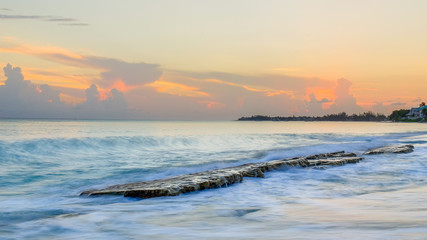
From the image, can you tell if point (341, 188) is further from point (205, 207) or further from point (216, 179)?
point (205, 207)

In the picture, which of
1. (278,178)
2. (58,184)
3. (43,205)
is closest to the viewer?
(43,205)

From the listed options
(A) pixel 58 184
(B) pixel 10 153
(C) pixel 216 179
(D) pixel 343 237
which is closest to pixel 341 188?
(C) pixel 216 179

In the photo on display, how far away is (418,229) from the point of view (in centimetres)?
460

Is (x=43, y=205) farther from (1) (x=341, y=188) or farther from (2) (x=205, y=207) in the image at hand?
(1) (x=341, y=188)

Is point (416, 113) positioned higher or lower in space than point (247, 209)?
higher

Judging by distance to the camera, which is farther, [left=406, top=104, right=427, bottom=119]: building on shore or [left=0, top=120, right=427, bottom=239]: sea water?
[left=406, top=104, right=427, bottom=119]: building on shore

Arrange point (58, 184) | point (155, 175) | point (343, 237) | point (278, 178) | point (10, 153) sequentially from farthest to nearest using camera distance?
point (10, 153) < point (155, 175) < point (58, 184) < point (278, 178) < point (343, 237)

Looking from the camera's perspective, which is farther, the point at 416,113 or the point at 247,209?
the point at 416,113

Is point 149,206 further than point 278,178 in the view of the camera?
No

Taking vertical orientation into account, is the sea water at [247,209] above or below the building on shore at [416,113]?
below

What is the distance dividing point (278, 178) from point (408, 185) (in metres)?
3.23

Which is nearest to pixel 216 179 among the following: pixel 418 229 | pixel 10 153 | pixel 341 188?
pixel 341 188

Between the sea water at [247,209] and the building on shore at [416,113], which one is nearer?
the sea water at [247,209]

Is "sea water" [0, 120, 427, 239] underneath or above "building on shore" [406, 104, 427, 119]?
underneath
